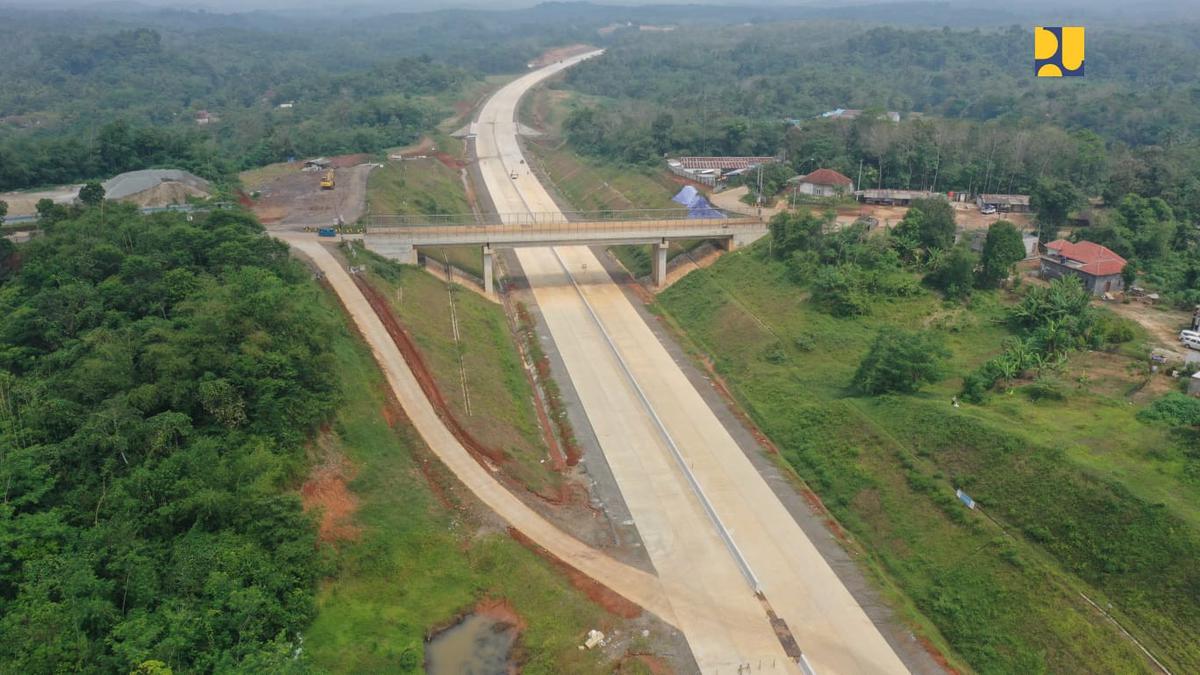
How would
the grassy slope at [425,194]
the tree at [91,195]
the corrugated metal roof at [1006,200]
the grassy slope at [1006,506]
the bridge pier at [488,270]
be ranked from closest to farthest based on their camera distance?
the grassy slope at [1006,506] → the tree at [91,195] → the bridge pier at [488,270] → the grassy slope at [425,194] → the corrugated metal roof at [1006,200]

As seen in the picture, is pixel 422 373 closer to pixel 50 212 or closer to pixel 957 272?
pixel 50 212

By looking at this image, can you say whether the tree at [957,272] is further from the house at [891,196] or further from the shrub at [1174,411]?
the house at [891,196]

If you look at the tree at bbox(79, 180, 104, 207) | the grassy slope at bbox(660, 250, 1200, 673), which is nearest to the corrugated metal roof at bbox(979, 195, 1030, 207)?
the grassy slope at bbox(660, 250, 1200, 673)

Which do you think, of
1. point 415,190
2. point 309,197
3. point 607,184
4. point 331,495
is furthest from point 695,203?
point 331,495

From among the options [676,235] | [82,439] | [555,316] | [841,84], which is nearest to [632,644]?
[82,439]

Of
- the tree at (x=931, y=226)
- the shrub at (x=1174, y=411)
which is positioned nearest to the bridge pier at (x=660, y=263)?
the tree at (x=931, y=226)

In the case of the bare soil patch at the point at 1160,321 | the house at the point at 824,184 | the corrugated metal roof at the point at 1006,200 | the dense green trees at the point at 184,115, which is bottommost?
the bare soil patch at the point at 1160,321
